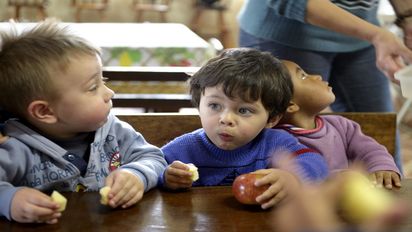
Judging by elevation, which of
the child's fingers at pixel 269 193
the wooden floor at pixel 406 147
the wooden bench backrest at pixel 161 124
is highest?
the child's fingers at pixel 269 193

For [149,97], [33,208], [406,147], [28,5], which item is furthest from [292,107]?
[28,5]

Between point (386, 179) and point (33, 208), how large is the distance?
71 centimetres

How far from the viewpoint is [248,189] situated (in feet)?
3.48

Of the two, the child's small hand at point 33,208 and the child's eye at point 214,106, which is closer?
the child's small hand at point 33,208

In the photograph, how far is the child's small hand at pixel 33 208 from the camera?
3.17 feet

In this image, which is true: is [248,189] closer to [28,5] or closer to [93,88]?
[93,88]

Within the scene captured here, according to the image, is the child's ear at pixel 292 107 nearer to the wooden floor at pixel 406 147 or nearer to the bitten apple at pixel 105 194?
the bitten apple at pixel 105 194

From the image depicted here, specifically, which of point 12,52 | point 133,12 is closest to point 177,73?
point 12,52

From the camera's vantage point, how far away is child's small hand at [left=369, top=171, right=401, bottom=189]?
123 centimetres

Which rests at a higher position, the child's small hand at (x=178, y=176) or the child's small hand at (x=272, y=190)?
the child's small hand at (x=272, y=190)

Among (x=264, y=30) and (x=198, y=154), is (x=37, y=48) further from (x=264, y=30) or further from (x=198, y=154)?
(x=264, y=30)

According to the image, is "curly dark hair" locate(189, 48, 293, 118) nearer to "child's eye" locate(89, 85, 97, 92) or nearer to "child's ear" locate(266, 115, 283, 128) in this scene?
"child's ear" locate(266, 115, 283, 128)

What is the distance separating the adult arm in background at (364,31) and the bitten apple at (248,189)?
627 millimetres

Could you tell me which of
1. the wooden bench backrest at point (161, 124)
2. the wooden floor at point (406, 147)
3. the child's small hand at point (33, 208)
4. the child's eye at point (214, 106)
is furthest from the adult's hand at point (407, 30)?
the wooden floor at point (406, 147)
